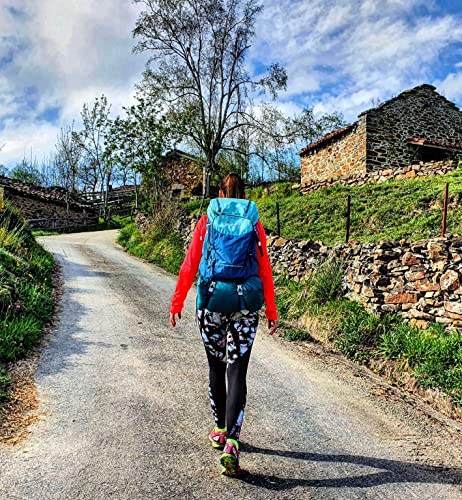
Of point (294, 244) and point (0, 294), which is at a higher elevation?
point (294, 244)

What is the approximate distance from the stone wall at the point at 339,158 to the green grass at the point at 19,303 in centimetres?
1275

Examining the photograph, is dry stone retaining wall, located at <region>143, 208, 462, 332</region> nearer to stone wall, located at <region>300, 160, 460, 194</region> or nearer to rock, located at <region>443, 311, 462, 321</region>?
rock, located at <region>443, 311, 462, 321</region>

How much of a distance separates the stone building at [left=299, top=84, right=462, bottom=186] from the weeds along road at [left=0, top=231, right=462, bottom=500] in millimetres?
14765

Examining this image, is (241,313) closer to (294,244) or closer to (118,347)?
(118,347)

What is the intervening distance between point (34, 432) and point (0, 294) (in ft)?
10.1

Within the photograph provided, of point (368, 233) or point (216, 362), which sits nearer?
point (216, 362)

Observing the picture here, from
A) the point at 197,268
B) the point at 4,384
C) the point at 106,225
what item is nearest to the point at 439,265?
the point at 197,268

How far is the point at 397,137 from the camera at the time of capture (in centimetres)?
2066

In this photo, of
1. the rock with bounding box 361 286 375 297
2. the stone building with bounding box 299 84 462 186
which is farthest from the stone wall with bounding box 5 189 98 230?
the rock with bounding box 361 286 375 297

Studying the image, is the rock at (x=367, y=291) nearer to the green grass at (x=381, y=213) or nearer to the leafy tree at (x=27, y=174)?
the green grass at (x=381, y=213)

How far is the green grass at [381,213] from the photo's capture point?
9030 millimetres

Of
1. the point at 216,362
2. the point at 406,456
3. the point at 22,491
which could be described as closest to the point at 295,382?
the point at 406,456

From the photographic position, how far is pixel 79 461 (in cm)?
327

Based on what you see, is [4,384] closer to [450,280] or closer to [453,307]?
[453,307]
